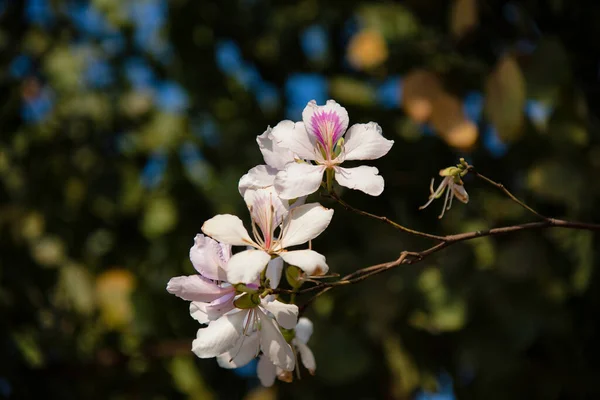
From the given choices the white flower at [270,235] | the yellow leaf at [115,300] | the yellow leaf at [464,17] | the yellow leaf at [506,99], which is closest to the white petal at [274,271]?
the white flower at [270,235]

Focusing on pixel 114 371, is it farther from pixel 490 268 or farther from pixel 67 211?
pixel 490 268

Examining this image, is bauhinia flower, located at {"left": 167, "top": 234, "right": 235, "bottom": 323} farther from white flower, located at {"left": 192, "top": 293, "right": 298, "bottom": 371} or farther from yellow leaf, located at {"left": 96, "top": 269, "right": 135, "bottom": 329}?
yellow leaf, located at {"left": 96, "top": 269, "right": 135, "bottom": 329}

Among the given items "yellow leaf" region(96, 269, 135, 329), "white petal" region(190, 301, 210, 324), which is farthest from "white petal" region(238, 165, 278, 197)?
"yellow leaf" region(96, 269, 135, 329)

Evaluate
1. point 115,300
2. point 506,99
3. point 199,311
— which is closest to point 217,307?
point 199,311

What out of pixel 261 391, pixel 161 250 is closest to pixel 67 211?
pixel 161 250

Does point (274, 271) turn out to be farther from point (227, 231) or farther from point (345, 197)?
point (345, 197)

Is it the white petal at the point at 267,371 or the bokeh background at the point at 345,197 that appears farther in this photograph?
the bokeh background at the point at 345,197

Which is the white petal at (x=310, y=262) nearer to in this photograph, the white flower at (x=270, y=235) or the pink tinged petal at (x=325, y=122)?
the white flower at (x=270, y=235)
